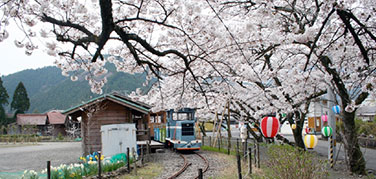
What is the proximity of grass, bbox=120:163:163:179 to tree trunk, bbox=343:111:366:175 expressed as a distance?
628cm

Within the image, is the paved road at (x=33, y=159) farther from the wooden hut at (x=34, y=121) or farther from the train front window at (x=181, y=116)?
the wooden hut at (x=34, y=121)

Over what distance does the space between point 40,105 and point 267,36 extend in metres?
92.1

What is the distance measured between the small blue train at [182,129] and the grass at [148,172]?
4263 mm

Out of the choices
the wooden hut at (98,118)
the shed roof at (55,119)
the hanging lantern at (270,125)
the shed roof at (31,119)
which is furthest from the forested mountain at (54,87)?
the hanging lantern at (270,125)

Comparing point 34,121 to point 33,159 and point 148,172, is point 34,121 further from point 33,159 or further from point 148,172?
point 148,172

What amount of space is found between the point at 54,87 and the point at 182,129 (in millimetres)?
91098

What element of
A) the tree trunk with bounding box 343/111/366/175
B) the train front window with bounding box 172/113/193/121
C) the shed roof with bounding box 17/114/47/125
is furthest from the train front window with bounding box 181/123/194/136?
the shed roof with bounding box 17/114/47/125

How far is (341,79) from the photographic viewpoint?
924 centimetres

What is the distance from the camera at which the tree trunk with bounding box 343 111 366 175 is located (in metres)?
9.65

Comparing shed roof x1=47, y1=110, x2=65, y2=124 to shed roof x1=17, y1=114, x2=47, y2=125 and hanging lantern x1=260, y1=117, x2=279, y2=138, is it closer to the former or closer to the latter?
shed roof x1=17, y1=114, x2=47, y2=125

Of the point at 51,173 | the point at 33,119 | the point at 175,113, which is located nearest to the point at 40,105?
the point at 33,119

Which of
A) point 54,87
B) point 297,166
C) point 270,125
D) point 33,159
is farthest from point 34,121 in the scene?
point 54,87

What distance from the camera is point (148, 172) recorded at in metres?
9.61

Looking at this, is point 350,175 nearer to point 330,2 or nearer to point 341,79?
point 341,79
